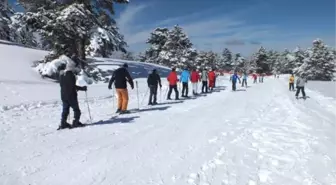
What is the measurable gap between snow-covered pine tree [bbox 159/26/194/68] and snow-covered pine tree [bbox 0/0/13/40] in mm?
34907

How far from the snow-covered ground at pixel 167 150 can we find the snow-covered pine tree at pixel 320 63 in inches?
2699

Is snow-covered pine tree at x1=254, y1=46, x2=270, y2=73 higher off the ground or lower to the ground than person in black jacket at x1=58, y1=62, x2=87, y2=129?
higher

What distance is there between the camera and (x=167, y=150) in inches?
291

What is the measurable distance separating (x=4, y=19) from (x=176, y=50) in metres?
38.9

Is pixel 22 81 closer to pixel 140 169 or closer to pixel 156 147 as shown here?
pixel 156 147

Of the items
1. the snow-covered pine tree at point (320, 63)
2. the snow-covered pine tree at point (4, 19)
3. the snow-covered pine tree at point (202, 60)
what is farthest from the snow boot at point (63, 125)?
the snow-covered pine tree at point (202, 60)

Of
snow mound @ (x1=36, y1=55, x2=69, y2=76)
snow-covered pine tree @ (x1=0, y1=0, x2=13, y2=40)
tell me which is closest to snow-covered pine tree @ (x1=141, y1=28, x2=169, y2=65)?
snow-covered pine tree @ (x1=0, y1=0, x2=13, y2=40)

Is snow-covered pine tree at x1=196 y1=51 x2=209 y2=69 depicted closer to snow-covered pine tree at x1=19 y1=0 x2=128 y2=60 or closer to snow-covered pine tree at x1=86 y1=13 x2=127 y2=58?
snow-covered pine tree at x1=86 y1=13 x2=127 y2=58

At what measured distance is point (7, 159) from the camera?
21.4ft

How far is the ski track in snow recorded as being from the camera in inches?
227

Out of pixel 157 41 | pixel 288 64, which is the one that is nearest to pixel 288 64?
pixel 288 64

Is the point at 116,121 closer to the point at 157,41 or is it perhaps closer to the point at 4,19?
the point at 4,19

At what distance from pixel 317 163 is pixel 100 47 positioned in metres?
16.9

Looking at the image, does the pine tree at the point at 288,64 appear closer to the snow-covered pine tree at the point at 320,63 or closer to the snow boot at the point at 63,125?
the snow-covered pine tree at the point at 320,63
